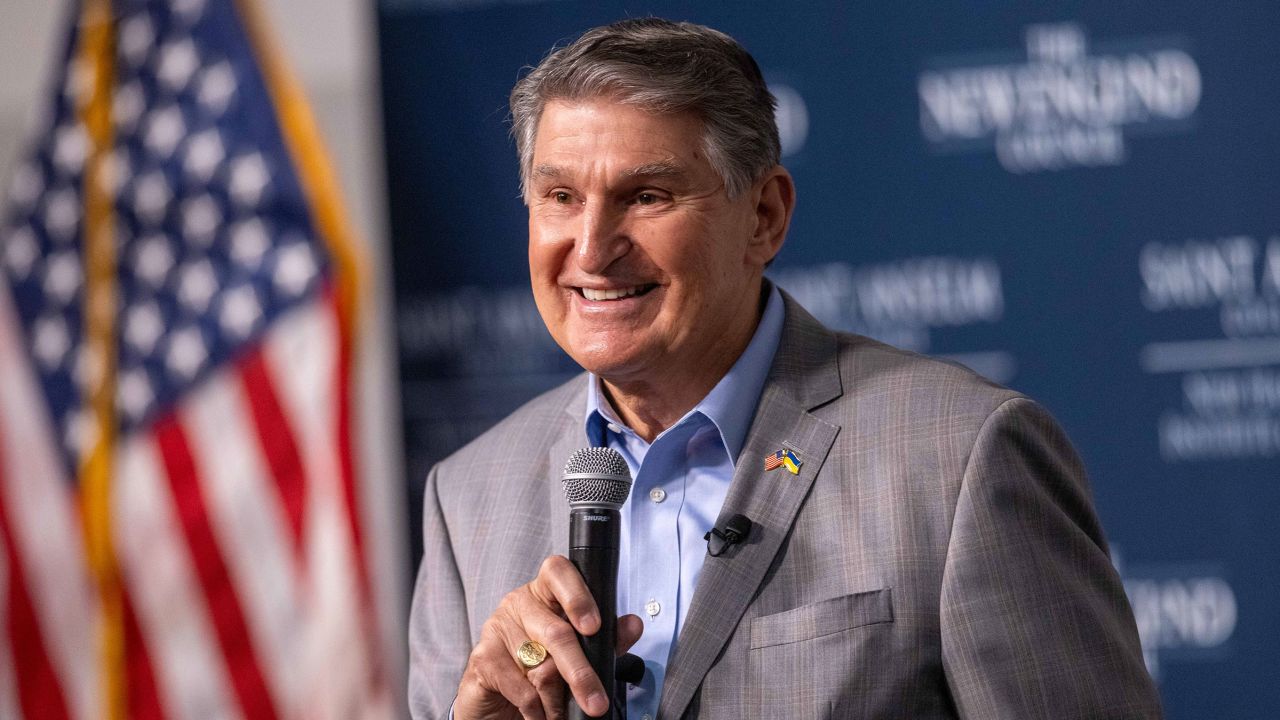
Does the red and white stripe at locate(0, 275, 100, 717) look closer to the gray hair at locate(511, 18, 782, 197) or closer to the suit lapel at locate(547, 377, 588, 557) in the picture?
the suit lapel at locate(547, 377, 588, 557)

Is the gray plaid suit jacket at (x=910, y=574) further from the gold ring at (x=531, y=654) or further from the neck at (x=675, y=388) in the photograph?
the gold ring at (x=531, y=654)

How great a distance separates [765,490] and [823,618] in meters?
0.19

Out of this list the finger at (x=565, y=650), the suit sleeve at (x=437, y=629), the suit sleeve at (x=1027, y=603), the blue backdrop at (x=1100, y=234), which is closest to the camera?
the finger at (x=565, y=650)

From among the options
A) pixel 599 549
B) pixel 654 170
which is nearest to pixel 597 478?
pixel 599 549

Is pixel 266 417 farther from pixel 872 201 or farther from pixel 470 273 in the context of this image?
pixel 872 201

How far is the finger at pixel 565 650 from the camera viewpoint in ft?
4.36

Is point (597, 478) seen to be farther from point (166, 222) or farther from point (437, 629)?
point (166, 222)

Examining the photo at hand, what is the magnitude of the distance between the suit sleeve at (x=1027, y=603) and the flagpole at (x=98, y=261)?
2558 millimetres

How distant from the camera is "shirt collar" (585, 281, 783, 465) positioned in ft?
5.54

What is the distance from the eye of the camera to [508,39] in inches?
139

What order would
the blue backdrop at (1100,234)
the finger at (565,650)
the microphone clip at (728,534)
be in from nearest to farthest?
1. the finger at (565,650)
2. the microphone clip at (728,534)
3. the blue backdrop at (1100,234)

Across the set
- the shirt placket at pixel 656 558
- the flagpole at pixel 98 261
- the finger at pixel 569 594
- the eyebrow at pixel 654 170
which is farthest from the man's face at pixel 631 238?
the flagpole at pixel 98 261

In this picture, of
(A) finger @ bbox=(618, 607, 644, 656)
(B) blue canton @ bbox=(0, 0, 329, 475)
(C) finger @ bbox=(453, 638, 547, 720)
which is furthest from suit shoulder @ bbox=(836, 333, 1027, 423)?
(B) blue canton @ bbox=(0, 0, 329, 475)

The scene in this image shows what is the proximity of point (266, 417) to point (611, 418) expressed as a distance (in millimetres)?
1848
